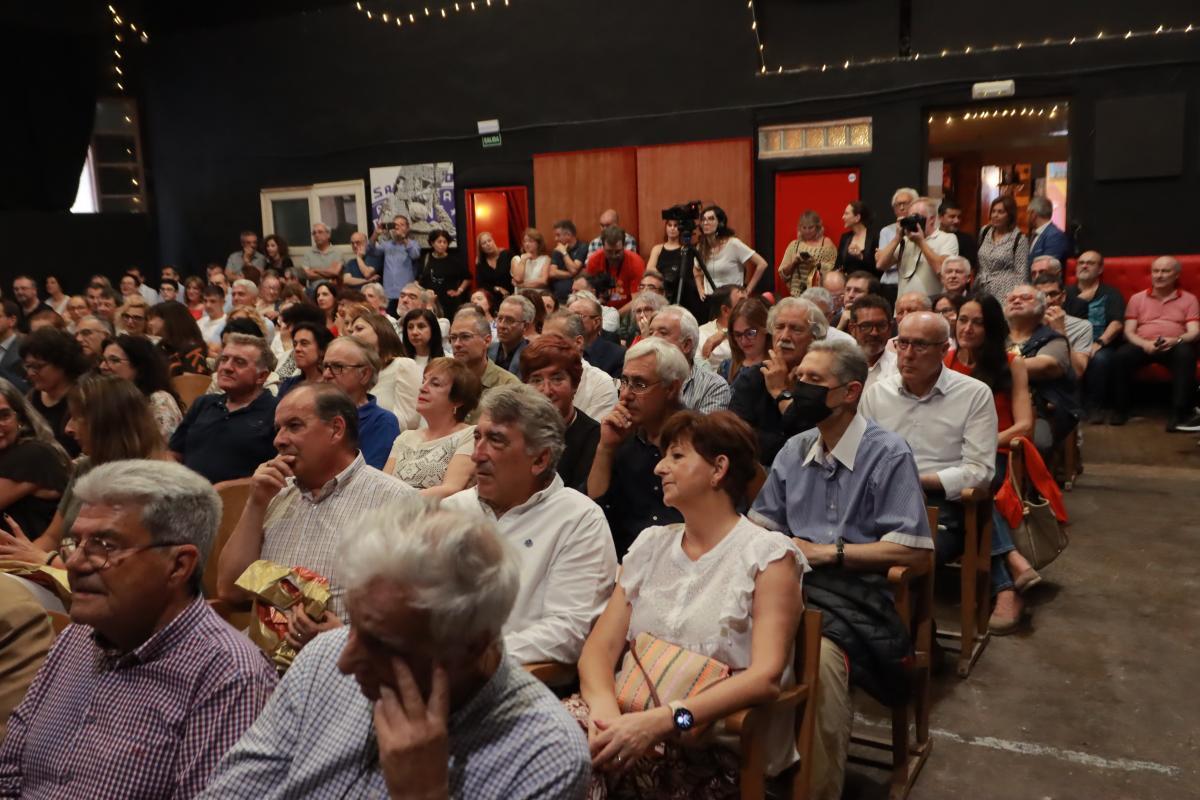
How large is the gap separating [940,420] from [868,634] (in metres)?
1.22

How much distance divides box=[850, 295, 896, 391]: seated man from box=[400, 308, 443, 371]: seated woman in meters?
2.13

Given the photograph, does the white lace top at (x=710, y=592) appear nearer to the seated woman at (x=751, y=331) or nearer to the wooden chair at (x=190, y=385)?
the seated woman at (x=751, y=331)

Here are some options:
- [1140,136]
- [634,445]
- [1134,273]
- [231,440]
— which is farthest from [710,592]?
[1140,136]

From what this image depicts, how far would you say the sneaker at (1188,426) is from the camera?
664cm

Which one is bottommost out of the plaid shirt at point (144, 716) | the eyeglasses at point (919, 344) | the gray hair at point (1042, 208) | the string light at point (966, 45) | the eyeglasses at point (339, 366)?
the plaid shirt at point (144, 716)

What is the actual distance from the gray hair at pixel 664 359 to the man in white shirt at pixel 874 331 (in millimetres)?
1322

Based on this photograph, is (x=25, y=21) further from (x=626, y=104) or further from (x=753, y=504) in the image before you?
(x=753, y=504)

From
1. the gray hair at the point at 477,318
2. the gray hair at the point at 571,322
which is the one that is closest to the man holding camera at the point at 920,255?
the gray hair at the point at 571,322

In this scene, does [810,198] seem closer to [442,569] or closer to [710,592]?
[710,592]

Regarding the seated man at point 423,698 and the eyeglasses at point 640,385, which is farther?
the eyeglasses at point 640,385

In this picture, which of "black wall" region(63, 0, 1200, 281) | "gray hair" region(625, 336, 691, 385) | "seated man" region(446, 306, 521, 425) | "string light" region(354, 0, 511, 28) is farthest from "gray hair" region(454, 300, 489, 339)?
"string light" region(354, 0, 511, 28)

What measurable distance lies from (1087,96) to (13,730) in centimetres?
825

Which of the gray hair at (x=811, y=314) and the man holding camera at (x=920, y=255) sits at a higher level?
the man holding camera at (x=920, y=255)

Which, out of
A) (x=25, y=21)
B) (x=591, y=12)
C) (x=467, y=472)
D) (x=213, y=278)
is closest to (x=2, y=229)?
(x=25, y=21)
